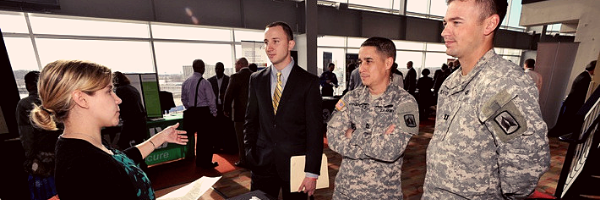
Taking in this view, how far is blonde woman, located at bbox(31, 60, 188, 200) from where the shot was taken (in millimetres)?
731

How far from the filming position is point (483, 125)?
93cm

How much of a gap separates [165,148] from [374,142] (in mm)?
3706

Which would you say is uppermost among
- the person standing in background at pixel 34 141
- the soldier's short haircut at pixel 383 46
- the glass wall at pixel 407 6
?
the glass wall at pixel 407 6

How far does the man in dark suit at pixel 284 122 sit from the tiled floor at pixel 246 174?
1.51 m

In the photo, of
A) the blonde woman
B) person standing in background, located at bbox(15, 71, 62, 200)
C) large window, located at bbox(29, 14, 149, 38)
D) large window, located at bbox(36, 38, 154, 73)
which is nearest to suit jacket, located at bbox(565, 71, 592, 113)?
the blonde woman

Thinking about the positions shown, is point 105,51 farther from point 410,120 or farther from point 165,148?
point 410,120

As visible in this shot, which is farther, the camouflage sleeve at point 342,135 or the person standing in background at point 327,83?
the person standing in background at point 327,83

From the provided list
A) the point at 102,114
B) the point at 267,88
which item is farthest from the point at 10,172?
the point at 267,88

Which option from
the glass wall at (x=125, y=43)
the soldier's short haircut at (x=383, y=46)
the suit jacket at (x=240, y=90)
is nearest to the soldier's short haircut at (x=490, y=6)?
the soldier's short haircut at (x=383, y=46)

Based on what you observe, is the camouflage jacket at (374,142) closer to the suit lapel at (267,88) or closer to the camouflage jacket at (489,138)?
the camouflage jacket at (489,138)

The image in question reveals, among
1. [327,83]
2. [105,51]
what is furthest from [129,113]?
[327,83]

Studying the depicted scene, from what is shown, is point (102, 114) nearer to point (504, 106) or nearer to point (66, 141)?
point (66, 141)

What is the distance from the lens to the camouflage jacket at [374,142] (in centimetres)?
134

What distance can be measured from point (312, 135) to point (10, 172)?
2.65 m
